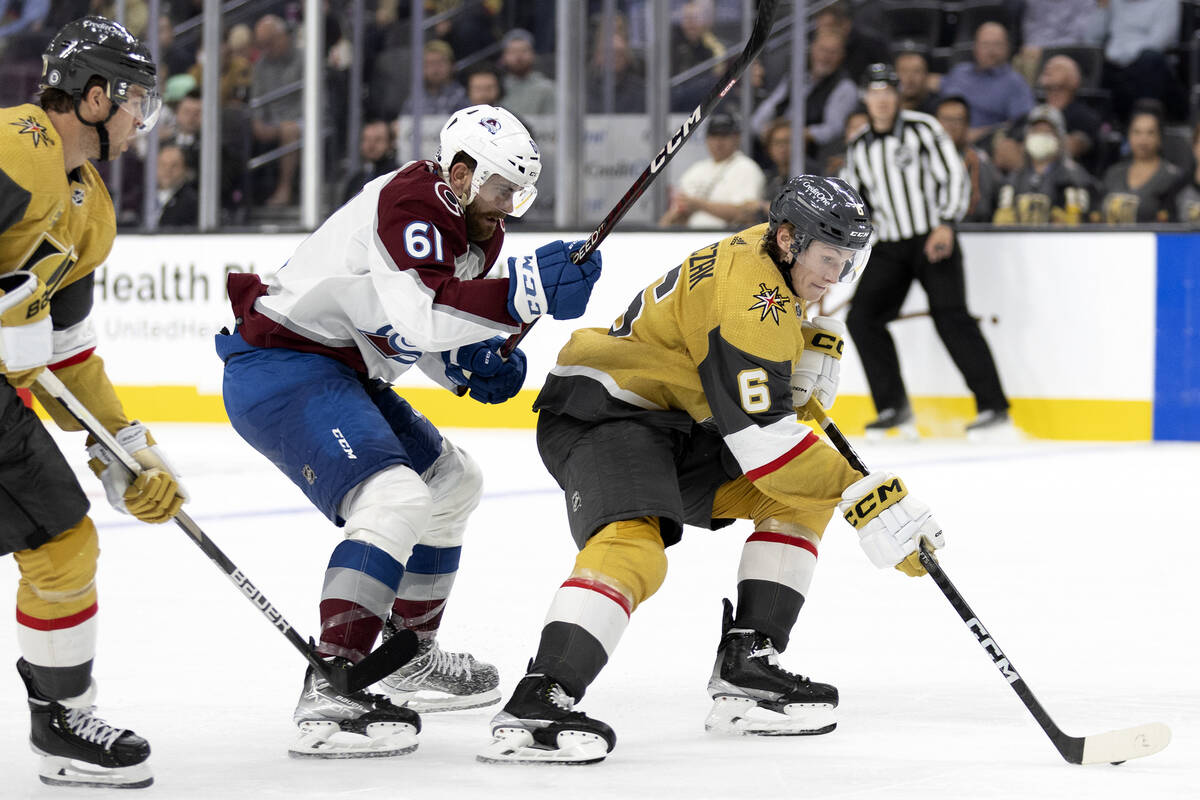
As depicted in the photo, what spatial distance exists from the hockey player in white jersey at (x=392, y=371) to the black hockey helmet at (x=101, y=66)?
410 millimetres

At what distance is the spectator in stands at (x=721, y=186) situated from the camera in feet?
25.8

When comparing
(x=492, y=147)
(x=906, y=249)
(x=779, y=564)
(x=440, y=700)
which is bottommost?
(x=906, y=249)

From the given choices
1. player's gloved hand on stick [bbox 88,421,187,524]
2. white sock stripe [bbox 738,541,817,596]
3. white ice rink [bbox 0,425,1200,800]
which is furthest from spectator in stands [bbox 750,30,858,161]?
player's gloved hand on stick [bbox 88,421,187,524]

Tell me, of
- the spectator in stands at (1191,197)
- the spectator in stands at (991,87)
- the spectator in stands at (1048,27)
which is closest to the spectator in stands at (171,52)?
the spectator in stands at (991,87)

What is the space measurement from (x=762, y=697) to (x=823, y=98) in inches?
231

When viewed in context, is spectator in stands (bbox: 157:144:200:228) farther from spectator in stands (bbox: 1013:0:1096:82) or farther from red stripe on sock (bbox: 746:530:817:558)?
red stripe on sock (bbox: 746:530:817:558)

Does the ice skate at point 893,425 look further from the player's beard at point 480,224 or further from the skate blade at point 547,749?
the skate blade at point 547,749

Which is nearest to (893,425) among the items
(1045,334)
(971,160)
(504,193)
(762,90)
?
(1045,334)

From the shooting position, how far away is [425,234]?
257 centimetres

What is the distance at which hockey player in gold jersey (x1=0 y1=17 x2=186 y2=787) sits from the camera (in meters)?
2.23

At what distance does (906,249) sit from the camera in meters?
7.28

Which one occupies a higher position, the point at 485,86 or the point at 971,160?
the point at 485,86

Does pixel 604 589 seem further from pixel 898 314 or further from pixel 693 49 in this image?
pixel 693 49

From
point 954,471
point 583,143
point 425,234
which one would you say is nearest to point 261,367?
point 425,234
